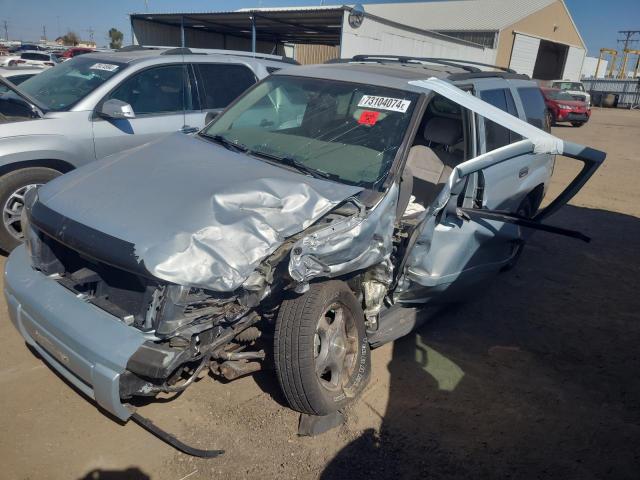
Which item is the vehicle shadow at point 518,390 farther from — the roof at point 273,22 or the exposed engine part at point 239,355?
the roof at point 273,22

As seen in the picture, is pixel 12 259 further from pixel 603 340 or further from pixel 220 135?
pixel 603 340

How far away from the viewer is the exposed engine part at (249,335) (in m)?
2.84

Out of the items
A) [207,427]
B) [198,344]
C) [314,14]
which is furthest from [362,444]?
[314,14]

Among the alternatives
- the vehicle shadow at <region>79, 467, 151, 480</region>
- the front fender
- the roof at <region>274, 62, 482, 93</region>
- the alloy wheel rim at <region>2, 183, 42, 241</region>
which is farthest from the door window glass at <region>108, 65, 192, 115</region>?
the vehicle shadow at <region>79, 467, 151, 480</region>

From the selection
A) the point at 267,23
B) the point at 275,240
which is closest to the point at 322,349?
the point at 275,240

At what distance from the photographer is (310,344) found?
2.71 meters

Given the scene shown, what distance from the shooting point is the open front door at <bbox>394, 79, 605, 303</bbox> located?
3111 millimetres

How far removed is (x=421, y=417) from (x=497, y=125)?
2.63 m

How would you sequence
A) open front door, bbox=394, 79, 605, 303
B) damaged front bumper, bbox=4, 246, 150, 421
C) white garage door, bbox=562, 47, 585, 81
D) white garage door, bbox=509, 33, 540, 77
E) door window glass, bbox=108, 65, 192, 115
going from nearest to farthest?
damaged front bumper, bbox=4, 246, 150, 421 < open front door, bbox=394, 79, 605, 303 < door window glass, bbox=108, 65, 192, 115 < white garage door, bbox=509, 33, 540, 77 < white garage door, bbox=562, 47, 585, 81

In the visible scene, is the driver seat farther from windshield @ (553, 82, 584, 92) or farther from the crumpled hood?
windshield @ (553, 82, 584, 92)

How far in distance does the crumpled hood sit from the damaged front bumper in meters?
0.41

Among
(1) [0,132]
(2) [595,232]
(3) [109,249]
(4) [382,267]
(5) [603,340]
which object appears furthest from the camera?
(2) [595,232]

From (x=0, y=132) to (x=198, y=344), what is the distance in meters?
3.34

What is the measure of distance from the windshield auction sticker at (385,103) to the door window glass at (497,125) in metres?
1.00
